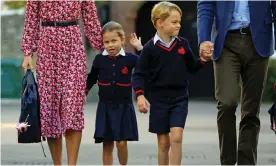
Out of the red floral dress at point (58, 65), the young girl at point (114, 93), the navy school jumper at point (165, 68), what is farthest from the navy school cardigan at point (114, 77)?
the navy school jumper at point (165, 68)

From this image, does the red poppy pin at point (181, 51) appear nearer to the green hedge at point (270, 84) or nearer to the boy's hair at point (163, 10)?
the boy's hair at point (163, 10)

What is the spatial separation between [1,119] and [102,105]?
28.3 ft

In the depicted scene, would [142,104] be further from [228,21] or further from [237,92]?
[228,21]

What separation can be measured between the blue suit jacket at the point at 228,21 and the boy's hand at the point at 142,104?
0.66 metres

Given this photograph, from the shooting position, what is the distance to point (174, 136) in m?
7.34

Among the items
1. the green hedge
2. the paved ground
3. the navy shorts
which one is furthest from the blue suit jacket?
the green hedge

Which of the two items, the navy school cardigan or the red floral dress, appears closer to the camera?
the red floral dress

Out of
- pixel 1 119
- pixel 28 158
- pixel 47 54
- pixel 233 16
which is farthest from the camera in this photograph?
pixel 1 119

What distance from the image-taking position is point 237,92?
23.4ft

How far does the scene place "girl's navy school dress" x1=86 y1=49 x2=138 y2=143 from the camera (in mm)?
7840

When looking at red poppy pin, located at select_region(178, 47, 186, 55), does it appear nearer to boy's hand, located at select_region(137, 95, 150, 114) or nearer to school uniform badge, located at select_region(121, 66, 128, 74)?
boy's hand, located at select_region(137, 95, 150, 114)

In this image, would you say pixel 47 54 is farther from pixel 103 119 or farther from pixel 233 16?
pixel 233 16

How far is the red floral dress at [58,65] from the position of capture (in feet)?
25.3

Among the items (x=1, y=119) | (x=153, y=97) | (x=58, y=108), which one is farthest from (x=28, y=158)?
(x=1, y=119)
